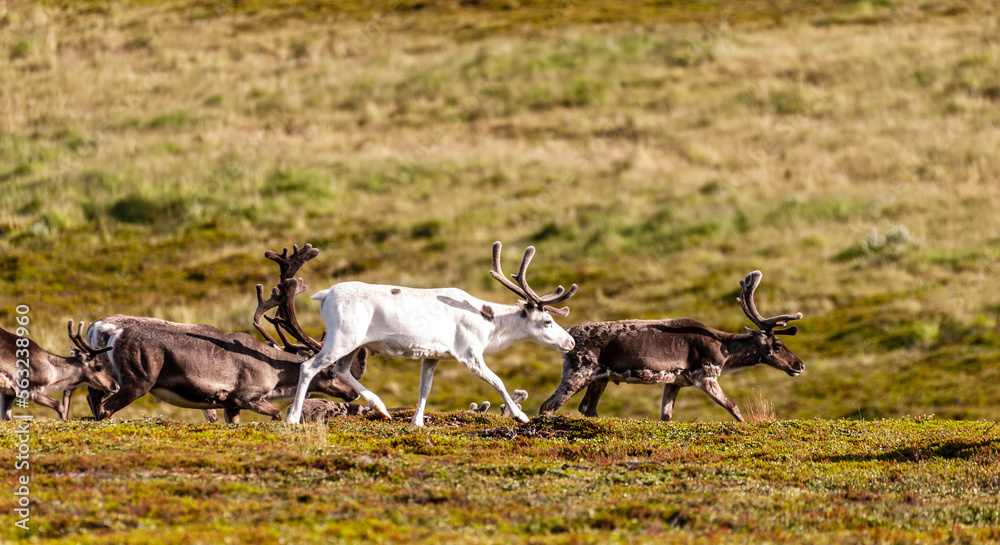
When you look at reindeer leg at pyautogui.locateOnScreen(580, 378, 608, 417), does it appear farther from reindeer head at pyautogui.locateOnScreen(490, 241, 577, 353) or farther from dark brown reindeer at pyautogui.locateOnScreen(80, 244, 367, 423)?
dark brown reindeer at pyautogui.locateOnScreen(80, 244, 367, 423)

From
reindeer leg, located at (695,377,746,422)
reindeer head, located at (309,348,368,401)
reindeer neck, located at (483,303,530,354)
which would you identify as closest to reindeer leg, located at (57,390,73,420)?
reindeer head, located at (309,348,368,401)

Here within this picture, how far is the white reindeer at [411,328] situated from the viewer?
607 inches

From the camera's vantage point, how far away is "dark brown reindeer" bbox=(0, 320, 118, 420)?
16.8 metres

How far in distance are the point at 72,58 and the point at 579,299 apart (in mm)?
48128

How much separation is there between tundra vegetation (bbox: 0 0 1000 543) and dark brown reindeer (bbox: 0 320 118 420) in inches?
86.0

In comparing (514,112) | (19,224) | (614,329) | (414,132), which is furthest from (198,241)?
(614,329)

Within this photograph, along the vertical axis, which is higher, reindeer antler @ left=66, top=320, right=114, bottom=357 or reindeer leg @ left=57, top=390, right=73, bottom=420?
reindeer antler @ left=66, top=320, right=114, bottom=357

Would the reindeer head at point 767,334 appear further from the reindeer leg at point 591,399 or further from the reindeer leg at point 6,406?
the reindeer leg at point 6,406

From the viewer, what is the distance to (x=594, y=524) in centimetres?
948

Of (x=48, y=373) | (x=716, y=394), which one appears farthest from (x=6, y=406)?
(x=716, y=394)

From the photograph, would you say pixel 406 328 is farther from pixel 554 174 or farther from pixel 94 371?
pixel 554 174

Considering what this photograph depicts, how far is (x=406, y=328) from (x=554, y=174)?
36.8 metres

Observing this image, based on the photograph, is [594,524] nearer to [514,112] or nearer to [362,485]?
[362,485]

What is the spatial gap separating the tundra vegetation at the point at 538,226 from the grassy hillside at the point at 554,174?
0.19 m
